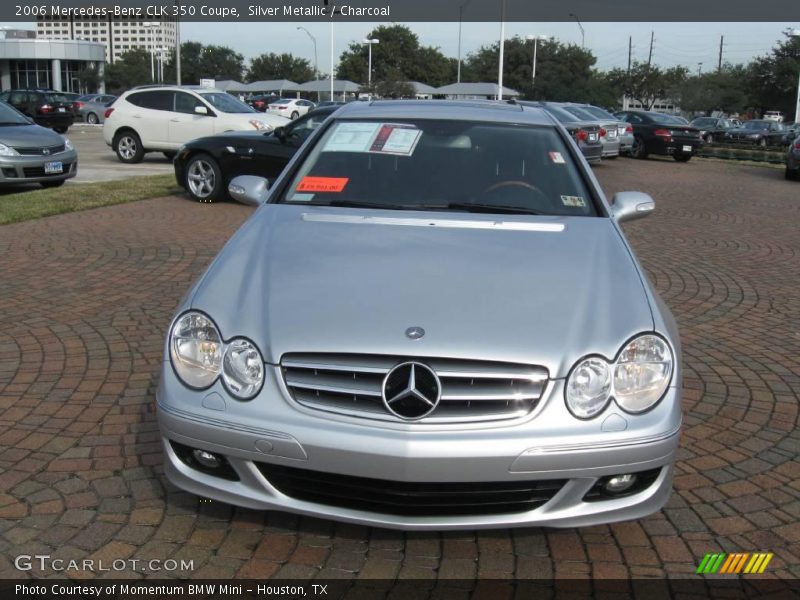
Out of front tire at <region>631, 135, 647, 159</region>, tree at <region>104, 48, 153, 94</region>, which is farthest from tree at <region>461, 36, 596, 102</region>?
tree at <region>104, 48, 153, 94</region>

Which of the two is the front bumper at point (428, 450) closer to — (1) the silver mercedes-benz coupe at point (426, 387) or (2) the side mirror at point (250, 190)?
(1) the silver mercedes-benz coupe at point (426, 387)

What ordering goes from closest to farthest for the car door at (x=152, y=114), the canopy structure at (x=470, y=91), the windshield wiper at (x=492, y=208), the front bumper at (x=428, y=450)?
1. the front bumper at (x=428, y=450)
2. the windshield wiper at (x=492, y=208)
3. the car door at (x=152, y=114)
4. the canopy structure at (x=470, y=91)

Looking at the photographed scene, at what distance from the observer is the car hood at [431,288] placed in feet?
9.16

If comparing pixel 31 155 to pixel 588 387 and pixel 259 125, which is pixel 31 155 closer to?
pixel 259 125

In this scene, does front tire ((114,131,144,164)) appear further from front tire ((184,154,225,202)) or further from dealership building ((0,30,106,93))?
dealership building ((0,30,106,93))

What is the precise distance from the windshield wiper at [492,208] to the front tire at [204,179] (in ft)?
27.8

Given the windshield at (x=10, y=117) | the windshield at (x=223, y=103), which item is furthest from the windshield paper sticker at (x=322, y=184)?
the windshield at (x=223, y=103)

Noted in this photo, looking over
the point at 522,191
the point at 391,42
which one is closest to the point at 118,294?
the point at 522,191

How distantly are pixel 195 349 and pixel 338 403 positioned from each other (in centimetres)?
60

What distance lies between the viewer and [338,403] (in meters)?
2.74

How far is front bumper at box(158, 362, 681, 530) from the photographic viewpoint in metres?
2.63

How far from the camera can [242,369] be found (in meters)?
2.85

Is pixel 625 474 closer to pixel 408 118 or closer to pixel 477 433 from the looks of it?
pixel 477 433
